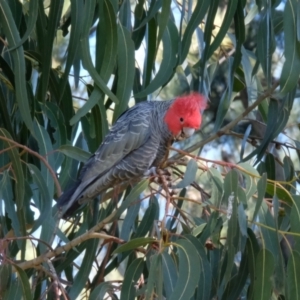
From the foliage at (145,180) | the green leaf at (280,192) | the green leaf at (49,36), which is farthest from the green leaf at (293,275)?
the green leaf at (49,36)

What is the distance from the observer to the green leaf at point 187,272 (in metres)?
1.40

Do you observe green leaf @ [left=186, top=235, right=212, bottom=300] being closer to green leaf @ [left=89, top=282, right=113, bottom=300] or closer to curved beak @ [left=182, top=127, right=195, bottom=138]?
green leaf @ [left=89, top=282, right=113, bottom=300]

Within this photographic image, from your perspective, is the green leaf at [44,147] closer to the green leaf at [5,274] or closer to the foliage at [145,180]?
the foliage at [145,180]

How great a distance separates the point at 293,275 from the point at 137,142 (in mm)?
834

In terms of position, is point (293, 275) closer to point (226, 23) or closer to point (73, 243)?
point (73, 243)

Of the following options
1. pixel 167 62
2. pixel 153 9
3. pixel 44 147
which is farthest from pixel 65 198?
pixel 153 9

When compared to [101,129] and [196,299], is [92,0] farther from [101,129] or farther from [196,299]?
[196,299]

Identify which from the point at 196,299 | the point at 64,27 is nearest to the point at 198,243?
the point at 196,299

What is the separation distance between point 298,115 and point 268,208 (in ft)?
8.12

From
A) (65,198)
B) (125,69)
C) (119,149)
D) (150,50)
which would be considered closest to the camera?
(125,69)

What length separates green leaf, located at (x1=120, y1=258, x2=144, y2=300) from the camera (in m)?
1.60

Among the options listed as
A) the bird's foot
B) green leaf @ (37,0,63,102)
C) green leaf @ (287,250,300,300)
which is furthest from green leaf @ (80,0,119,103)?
green leaf @ (287,250,300,300)

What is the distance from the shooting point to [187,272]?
1.44 m

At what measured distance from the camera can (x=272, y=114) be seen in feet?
6.66
